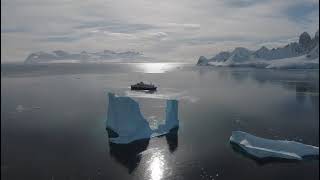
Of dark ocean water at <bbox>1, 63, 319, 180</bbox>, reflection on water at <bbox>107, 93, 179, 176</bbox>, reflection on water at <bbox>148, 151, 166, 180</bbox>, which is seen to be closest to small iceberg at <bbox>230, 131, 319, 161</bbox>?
dark ocean water at <bbox>1, 63, 319, 180</bbox>

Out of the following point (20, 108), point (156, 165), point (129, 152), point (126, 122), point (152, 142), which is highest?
point (126, 122)

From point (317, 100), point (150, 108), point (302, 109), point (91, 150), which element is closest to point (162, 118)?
point (150, 108)

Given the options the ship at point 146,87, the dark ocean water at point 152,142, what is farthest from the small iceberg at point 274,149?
the ship at point 146,87

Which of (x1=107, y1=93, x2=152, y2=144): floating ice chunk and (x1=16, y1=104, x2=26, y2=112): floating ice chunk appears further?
(x1=16, y1=104, x2=26, y2=112): floating ice chunk

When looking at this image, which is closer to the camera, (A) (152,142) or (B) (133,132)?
(A) (152,142)

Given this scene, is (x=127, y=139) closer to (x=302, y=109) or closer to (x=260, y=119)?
(x=260, y=119)

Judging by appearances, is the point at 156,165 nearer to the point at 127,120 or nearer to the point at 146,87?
the point at 127,120

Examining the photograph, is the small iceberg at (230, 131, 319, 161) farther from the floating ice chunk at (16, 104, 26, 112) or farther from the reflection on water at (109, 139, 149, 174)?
the floating ice chunk at (16, 104, 26, 112)

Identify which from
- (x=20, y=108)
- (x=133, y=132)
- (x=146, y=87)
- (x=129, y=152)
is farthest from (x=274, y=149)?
(x=146, y=87)
